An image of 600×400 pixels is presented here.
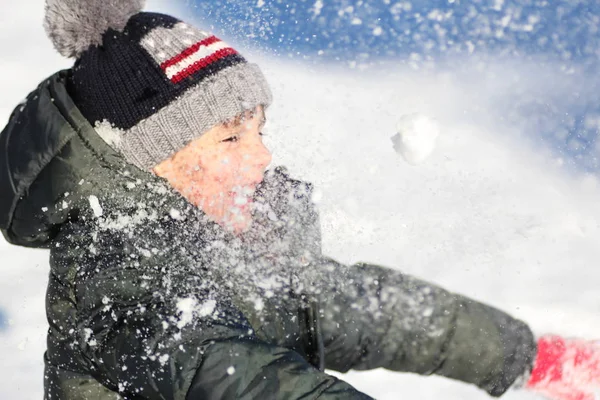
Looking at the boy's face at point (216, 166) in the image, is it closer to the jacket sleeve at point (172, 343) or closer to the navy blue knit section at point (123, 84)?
the navy blue knit section at point (123, 84)

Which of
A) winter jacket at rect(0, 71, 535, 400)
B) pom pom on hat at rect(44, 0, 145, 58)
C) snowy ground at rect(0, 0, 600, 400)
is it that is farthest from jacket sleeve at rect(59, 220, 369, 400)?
snowy ground at rect(0, 0, 600, 400)

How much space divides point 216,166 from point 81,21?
535mm

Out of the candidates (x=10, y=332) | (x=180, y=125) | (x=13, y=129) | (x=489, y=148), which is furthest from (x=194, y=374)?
(x=489, y=148)

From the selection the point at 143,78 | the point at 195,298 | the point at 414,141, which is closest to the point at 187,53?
the point at 143,78

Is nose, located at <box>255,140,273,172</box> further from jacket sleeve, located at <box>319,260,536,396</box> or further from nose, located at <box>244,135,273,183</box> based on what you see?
jacket sleeve, located at <box>319,260,536,396</box>

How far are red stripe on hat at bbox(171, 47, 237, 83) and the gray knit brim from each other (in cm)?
4

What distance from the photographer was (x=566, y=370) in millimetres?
1964

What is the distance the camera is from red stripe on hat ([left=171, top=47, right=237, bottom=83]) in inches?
66.2

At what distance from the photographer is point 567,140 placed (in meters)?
3.18

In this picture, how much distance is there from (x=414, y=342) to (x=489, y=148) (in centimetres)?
153

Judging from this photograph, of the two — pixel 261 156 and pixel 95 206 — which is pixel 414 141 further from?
pixel 95 206

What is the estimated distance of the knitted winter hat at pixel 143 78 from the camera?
166 cm

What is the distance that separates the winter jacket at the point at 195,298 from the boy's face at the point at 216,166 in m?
0.09

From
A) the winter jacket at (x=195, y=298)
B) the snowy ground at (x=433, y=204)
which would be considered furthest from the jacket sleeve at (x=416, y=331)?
the snowy ground at (x=433, y=204)
